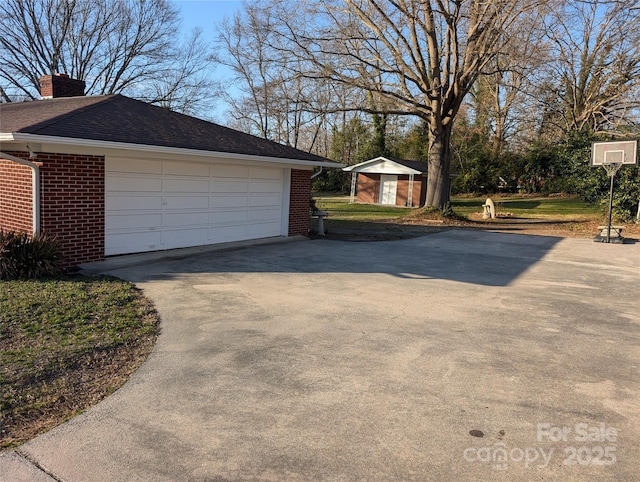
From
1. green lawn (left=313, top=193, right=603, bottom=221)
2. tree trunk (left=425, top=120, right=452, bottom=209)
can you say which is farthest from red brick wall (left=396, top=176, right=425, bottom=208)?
tree trunk (left=425, top=120, right=452, bottom=209)

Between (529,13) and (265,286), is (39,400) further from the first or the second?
(529,13)

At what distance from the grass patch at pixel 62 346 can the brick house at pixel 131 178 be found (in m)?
1.81

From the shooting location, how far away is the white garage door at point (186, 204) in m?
9.42

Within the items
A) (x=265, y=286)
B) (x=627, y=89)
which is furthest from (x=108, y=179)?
(x=627, y=89)

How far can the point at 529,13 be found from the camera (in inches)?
684

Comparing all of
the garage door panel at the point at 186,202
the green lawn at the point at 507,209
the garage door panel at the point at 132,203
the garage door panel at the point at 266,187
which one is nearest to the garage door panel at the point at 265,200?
the garage door panel at the point at 266,187

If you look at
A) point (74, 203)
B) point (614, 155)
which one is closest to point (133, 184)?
point (74, 203)

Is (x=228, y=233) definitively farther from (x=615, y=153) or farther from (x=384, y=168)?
(x=384, y=168)

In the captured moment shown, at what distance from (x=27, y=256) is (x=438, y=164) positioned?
59.7 feet

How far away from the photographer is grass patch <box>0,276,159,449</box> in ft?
12.0

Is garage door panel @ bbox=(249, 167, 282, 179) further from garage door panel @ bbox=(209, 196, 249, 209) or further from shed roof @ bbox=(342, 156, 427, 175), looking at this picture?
shed roof @ bbox=(342, 156, 427, 175)

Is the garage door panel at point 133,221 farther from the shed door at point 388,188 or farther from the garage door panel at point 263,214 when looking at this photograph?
the shed door at point 388,188

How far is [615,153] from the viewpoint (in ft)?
53.1

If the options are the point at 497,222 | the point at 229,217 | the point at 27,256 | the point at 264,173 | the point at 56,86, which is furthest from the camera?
the point at 497,222
